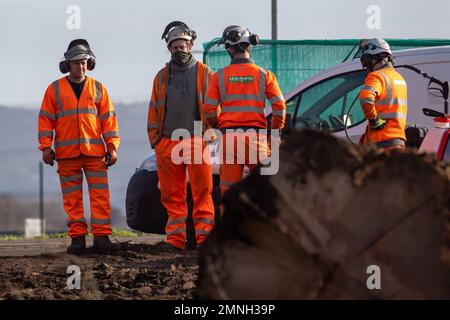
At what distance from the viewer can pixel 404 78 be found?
12828 mm

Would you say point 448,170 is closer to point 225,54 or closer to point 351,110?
point 351,110

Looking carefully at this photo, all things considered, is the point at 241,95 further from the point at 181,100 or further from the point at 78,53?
the point at 78,53

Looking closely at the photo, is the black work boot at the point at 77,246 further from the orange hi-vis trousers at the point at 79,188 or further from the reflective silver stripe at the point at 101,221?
the reflective silver stripe at the point at 101,221

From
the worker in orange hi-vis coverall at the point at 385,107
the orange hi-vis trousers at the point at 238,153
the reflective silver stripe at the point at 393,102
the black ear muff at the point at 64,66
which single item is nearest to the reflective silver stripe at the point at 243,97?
the orange hi-vis trousers at the point at 238,153

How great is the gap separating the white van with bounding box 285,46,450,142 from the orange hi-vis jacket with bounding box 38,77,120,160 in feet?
5.85

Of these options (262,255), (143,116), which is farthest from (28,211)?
(143,116)

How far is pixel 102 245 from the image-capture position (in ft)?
41.3

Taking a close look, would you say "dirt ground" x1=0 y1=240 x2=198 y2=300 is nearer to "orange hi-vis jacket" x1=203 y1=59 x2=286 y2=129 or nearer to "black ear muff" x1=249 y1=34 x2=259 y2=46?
"orange hi-vis jacket" x1=203 y1=59 x2=286 y2=129

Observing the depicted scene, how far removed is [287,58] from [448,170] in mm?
11173

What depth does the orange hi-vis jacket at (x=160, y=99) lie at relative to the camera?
479 inches

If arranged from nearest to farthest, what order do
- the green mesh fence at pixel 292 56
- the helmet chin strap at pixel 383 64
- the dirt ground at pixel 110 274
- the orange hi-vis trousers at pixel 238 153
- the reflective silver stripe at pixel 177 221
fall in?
the dirt ground at pixel 110 274 < the orange hi-vis trousers at pixel 238 153 < the helmet chin strap at pixel 383 64 < the reflective silver stripe at pixel 177 221 < the green mesh fence at pixel 292 56

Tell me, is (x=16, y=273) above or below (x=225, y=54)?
below

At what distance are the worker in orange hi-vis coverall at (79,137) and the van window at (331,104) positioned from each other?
1819 millimetres

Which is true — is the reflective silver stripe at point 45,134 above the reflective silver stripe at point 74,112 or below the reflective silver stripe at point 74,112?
below
